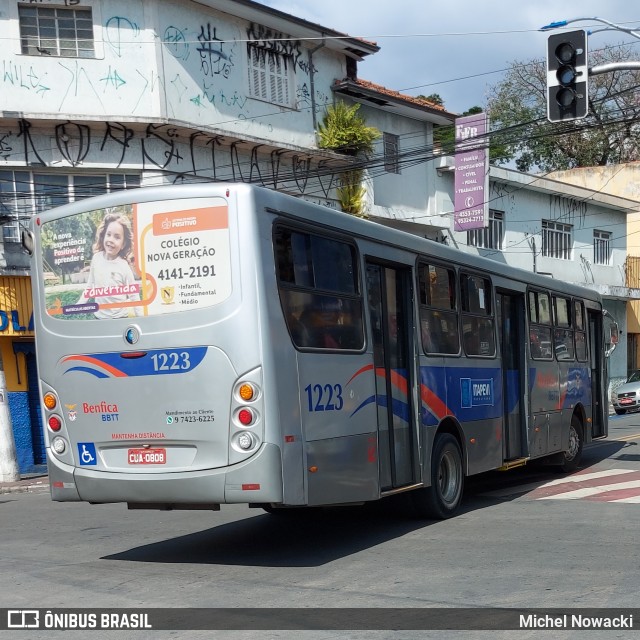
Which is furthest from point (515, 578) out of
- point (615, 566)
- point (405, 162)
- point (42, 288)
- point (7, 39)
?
point (405, 162)

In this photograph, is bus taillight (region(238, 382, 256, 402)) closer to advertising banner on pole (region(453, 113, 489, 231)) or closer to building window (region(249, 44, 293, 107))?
building window (region(249, 44, 293, 107))

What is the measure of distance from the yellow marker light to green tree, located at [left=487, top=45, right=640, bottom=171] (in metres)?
39.2

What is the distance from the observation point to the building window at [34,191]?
770 inches

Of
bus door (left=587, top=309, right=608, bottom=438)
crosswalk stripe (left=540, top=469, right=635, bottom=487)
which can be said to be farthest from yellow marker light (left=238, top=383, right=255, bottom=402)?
bus door (left=587, top=309, right=608, bottom=438)

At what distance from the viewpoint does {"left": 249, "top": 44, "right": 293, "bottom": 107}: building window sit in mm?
22281

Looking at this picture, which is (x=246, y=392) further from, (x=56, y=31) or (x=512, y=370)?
(x=56, y=31)

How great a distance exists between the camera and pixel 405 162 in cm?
2614

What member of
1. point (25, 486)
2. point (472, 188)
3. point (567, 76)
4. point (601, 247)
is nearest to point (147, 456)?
point (567, 76)

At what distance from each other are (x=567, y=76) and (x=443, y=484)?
573 centimetres

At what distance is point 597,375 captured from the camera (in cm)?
1698

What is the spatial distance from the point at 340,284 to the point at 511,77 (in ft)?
142

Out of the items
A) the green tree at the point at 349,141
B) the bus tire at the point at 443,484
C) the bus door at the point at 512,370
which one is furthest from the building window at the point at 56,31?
the bus tire at the point at 443,484

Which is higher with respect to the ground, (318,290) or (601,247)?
(601,247)

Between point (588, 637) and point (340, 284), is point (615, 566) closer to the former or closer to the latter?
point (588, 637)
